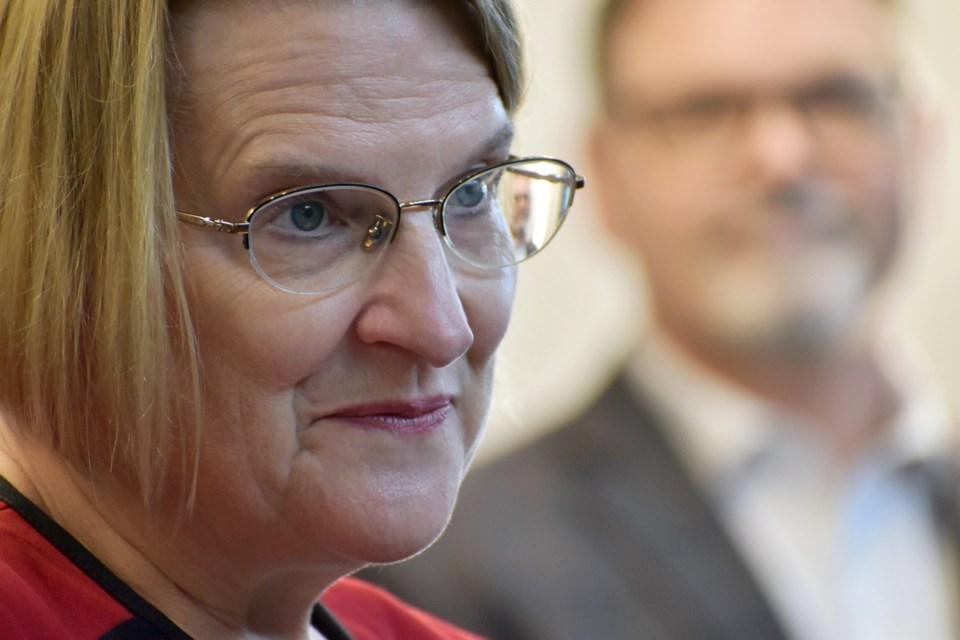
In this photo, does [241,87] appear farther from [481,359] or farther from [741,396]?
[741,396]

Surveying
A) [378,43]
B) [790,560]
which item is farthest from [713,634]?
[378,43]

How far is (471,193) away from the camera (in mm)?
1426

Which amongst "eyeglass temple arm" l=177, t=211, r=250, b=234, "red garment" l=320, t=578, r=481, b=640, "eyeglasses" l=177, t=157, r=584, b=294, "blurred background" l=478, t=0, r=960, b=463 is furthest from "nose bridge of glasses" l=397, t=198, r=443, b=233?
"blurred background" l=478, t=0, r=960, b=463

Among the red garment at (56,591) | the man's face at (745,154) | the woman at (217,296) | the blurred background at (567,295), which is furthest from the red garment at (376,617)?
the man's face at (745,154)

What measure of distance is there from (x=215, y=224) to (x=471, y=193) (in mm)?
299

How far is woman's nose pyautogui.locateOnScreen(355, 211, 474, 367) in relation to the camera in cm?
131

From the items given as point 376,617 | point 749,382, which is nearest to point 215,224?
point 376,617

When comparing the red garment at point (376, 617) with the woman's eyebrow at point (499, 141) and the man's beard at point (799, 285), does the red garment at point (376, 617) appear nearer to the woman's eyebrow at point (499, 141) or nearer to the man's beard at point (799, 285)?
the woman's eyebrow at point (499, 141)

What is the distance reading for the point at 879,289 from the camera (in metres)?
3.75

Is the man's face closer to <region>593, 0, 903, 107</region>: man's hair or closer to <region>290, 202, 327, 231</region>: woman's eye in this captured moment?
<region>593, 0, 903, 107</region>: man's hair

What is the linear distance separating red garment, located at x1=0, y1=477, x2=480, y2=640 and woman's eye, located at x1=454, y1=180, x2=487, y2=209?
0.55 meters

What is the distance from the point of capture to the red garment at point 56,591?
1191mm

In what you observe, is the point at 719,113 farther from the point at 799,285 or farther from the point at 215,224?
the point at 215,224

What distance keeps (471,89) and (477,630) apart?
6.86 ft
